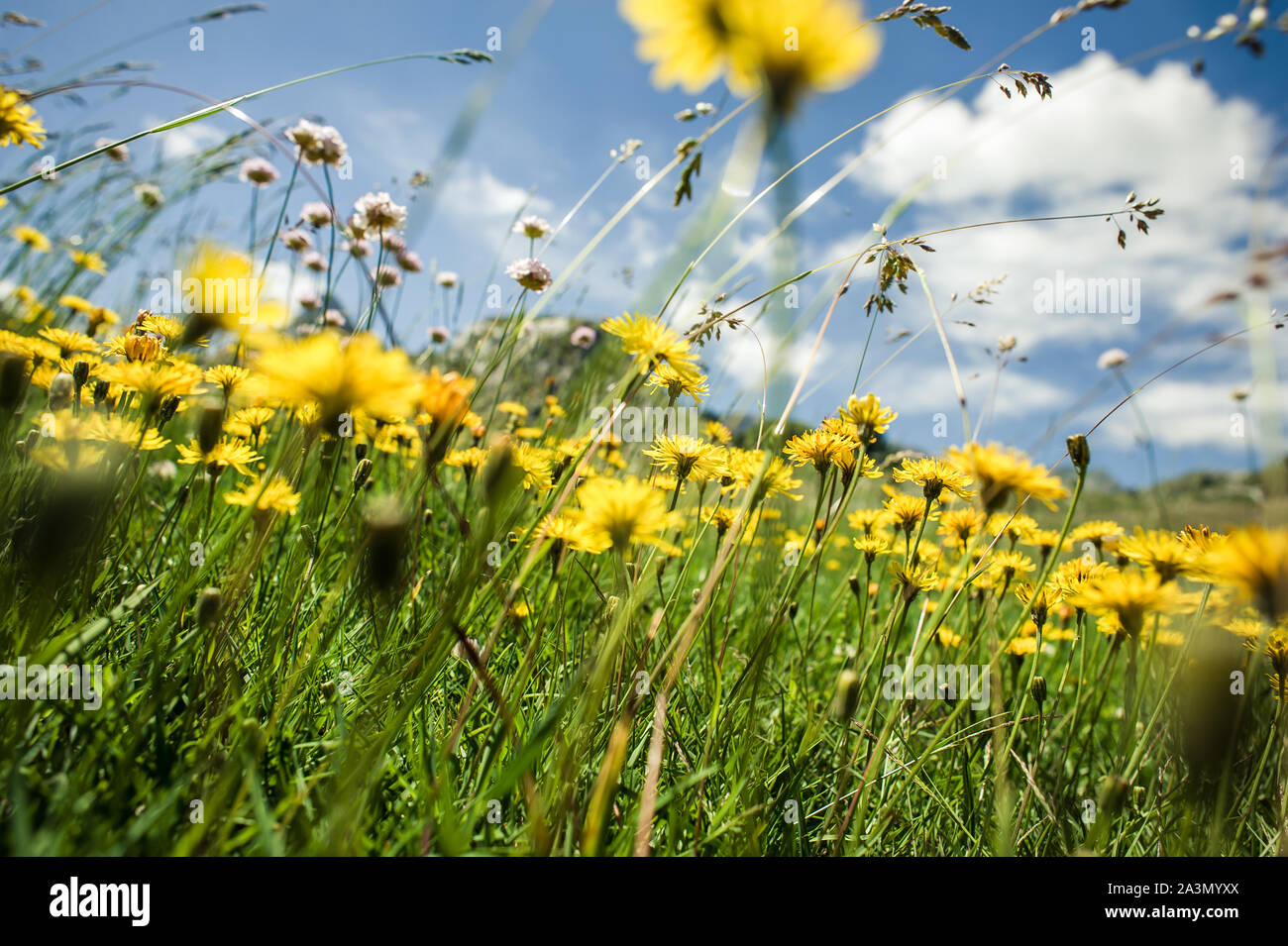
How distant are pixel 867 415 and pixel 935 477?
0.17 m

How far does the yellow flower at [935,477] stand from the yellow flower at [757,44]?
2.34 ft

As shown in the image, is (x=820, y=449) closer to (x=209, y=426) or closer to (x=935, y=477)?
(x=935, y=477)

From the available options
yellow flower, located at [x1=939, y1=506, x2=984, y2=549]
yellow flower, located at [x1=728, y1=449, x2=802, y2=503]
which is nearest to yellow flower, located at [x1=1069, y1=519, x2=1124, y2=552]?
yellow flower, located at [x1=939, y1=506, x2=984, y2=549]

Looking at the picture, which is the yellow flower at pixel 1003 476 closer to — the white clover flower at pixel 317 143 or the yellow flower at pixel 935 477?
the yellow flower at pixel 935 477

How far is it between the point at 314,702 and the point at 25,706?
32 centimetres

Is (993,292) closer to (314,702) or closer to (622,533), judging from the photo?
(622,533)

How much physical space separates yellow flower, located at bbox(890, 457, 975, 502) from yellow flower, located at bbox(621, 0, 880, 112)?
0.71 m

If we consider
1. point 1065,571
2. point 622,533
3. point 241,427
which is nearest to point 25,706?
point 241,427

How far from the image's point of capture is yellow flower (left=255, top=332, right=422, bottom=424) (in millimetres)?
522

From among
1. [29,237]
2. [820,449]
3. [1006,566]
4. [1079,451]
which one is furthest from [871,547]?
[29,237]

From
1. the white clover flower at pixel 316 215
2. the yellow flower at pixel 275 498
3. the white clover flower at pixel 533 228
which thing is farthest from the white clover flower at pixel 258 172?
the yellow flower at pixel 275 498

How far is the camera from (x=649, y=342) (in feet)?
2.48
